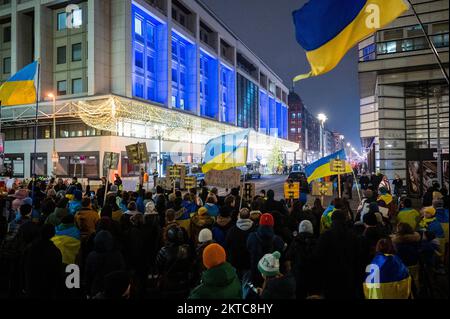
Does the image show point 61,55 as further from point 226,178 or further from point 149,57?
point 226,178

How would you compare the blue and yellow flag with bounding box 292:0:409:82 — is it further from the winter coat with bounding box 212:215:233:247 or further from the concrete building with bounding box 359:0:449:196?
the concrete building with bounding box 359:0:449:196

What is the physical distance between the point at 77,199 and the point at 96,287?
596cm

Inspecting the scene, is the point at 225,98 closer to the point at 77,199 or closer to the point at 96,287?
the point at 77,199

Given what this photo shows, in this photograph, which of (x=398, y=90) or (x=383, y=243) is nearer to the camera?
(x=383, y=243)

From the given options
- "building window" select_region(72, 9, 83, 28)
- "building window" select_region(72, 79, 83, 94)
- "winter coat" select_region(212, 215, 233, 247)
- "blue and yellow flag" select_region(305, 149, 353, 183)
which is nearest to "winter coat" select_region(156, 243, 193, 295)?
"winter coat" select_region(212, 215, 233, 247)

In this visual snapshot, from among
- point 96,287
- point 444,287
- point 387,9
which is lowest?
point 444,287

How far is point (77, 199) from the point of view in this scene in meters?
9.16

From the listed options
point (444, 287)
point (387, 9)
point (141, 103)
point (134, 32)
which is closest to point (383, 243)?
point (444, 287)

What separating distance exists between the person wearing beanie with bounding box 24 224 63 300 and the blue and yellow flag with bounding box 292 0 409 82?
16.9ft

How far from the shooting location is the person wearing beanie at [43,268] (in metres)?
4.55

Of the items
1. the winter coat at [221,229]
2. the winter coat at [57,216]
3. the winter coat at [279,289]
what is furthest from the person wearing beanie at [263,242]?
the winter coat at [57,216]

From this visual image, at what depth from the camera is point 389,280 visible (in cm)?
387

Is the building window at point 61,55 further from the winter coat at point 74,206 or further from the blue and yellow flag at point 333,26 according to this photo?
the blue and yellow flag at point 333,26
